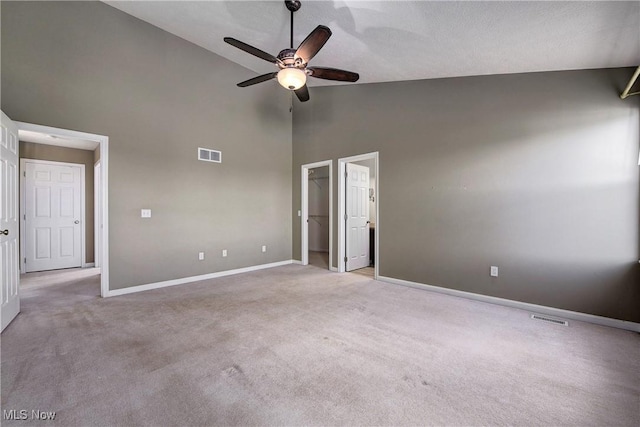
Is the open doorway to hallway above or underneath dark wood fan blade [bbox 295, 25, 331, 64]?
underneath

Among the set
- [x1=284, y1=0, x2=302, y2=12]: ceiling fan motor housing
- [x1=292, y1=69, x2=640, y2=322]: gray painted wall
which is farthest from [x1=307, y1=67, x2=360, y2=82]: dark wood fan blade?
[x1=292, y1=69, x2=640, y2=322]: gray painted wall

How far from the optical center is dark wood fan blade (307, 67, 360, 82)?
281 centimetres

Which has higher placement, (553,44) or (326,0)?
(326,0)

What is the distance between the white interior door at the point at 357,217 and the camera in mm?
5145

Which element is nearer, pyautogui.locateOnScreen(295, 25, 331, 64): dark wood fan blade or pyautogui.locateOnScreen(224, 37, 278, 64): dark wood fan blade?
pyautogui.locateOnScreen(295, 25, 331, 64): dark wood fan blade

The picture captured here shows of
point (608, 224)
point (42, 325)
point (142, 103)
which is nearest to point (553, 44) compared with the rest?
point (608, 224)

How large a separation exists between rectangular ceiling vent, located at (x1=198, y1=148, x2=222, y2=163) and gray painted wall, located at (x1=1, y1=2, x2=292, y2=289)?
0.09 metres

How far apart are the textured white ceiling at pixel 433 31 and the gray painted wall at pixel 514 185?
0.31 m

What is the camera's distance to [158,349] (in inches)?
87.4

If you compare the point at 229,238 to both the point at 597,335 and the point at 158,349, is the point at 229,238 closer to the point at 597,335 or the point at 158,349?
the point at 158,349

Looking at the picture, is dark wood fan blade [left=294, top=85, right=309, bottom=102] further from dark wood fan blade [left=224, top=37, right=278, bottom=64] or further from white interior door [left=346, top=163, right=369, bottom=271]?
white interior door [left=346, top=163, right=369, bottom=271]

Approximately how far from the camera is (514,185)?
126 inches

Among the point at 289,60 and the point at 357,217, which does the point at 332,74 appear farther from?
the point at 357,217

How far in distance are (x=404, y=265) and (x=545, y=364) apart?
220cm
